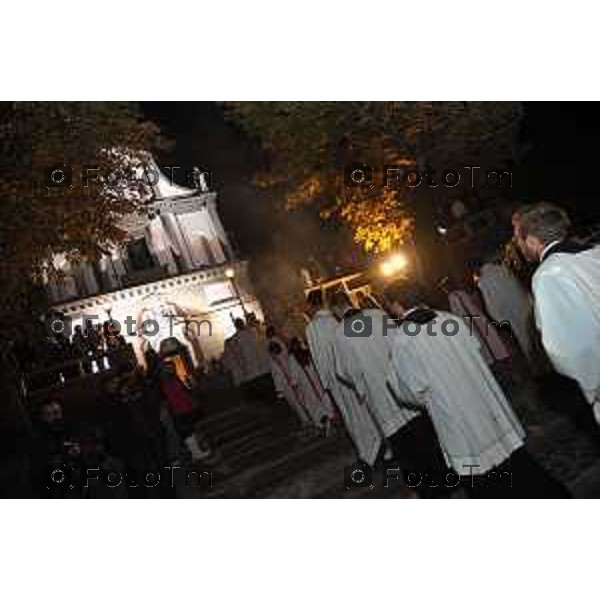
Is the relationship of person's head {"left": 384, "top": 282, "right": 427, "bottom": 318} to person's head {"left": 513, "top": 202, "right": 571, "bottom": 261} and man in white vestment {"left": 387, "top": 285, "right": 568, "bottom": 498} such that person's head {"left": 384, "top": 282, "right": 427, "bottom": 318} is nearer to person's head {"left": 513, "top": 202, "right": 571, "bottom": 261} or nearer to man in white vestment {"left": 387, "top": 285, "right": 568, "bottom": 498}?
man in white vestment {"left": 387, "top": 285, "right": 568, "bottom": 498}

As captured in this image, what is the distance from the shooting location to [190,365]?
2220 centimetres

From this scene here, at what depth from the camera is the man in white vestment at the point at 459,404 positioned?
15.2ft

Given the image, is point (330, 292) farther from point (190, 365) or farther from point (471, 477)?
point (471, 477)

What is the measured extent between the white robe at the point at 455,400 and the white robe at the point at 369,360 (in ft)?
3.80

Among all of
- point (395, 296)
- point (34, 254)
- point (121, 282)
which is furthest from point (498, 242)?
point (121, 282)

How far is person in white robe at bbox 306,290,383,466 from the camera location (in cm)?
661

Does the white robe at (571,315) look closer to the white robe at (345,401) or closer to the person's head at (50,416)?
the white robe at (345,401)

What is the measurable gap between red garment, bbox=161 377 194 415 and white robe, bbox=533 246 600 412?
6.01 meters

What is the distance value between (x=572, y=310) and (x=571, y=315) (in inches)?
1.1

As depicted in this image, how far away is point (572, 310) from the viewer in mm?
3600

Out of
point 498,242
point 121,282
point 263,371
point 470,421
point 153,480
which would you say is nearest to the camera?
point 470,421

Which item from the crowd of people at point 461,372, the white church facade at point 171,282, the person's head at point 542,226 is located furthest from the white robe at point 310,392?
the white church facade at point 171,282

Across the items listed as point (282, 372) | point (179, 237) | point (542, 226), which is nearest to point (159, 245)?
point (179, 237)

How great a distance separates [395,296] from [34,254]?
6264 millimetres
